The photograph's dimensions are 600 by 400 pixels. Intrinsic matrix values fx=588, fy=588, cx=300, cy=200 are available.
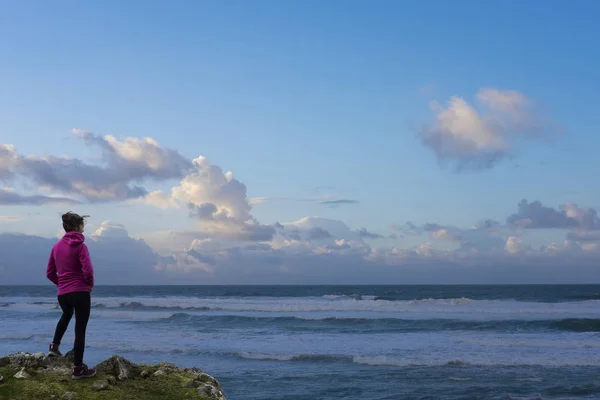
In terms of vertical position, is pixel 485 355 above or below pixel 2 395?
below

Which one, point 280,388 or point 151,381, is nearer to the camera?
point 151,381

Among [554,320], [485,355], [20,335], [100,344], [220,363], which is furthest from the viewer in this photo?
[554,320]

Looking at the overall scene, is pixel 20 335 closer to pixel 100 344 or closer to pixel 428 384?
pixel 100 344

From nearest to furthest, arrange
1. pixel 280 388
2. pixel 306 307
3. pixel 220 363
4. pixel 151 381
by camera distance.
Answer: pixel 151 381
pixel 280 388
pixel 220 363
pixel 306 307

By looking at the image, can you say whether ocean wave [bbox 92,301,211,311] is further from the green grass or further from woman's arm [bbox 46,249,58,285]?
the green grass

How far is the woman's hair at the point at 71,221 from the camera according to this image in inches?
233

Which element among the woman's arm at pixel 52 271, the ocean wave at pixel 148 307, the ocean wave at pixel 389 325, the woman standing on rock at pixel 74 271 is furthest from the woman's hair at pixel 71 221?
the ocean wave at pixel 148 307

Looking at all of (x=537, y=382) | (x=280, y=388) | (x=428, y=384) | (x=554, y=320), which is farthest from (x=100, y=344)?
(x=554, y=320)

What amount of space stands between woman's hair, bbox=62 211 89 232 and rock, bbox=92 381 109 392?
1548 millimetres

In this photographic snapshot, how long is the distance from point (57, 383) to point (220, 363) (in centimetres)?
1118

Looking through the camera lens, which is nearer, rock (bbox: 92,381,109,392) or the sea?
rock (bbox: 92,381,109,392)

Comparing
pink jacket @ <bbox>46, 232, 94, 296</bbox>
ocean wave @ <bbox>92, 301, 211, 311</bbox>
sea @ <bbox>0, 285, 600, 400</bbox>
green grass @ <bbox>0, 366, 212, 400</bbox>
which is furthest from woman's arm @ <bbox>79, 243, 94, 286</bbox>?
ocean wave @ <bbox>92, 301, 211, 311</bbox>

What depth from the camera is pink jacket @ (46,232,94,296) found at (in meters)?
5.85

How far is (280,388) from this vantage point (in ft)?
42.1
